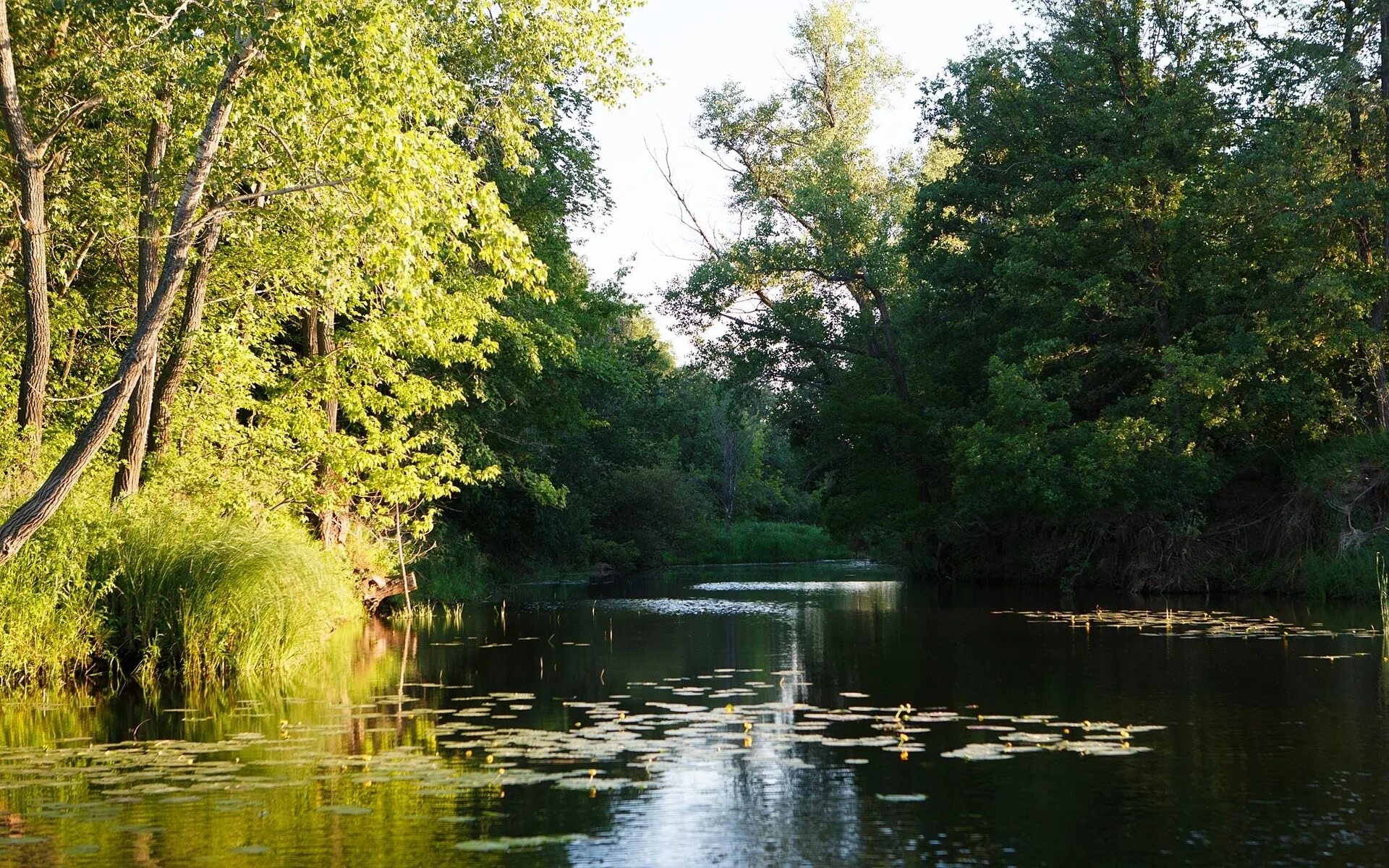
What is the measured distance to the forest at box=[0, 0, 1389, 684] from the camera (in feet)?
46.5

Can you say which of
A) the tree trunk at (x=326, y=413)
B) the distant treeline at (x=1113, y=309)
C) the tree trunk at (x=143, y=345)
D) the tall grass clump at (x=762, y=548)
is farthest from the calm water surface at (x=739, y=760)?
the tall grass clump at (x=762, y=548)

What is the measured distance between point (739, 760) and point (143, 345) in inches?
335

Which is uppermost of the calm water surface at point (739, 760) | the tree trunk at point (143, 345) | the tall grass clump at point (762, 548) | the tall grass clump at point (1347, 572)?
the tree trunk at point (143, 345)

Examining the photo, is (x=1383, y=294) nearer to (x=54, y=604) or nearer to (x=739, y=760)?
(x=739, y=760)

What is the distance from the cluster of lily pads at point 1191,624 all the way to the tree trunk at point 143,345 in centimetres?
1377

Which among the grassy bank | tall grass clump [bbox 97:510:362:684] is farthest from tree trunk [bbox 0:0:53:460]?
tall grass clump [bbox 97:510:362:684]

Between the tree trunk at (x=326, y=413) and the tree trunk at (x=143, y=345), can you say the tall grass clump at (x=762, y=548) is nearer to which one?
the tree trunk at (x=326, y=413)

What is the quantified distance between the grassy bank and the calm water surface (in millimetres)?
884

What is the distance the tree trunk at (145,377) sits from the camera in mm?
16141

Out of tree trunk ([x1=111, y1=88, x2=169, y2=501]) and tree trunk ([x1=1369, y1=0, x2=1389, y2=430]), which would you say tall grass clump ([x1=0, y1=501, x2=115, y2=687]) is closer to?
tree trunk ([x1=111, y1=88, x2=169, y2=501])

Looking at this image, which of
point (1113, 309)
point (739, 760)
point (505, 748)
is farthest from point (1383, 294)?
point (505, 748)

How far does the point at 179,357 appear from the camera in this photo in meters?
17.6

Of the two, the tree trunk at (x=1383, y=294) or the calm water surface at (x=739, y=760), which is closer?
the calm water surface at (x=739, y=760)

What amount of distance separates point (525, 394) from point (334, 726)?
64.1 feet
